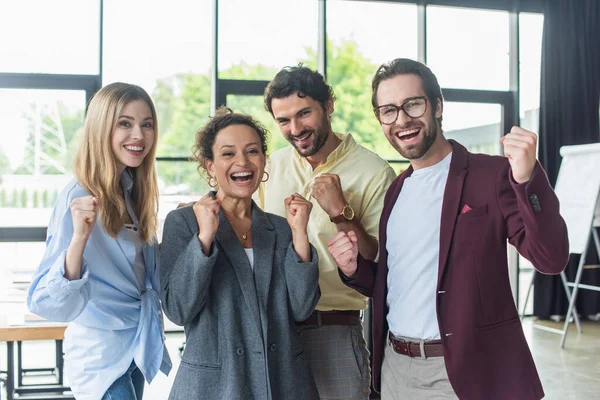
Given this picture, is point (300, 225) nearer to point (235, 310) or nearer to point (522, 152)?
point (235, 310)

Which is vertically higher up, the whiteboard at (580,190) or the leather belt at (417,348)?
the whiteboard at (580,190)

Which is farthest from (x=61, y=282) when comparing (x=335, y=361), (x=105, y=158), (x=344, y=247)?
(x=335, y=361)

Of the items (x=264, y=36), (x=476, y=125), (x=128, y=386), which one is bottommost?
(x=128, y=386)

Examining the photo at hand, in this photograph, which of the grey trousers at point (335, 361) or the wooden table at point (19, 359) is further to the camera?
the wooden table at point (19, 359)

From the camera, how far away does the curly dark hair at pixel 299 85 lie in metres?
2.21

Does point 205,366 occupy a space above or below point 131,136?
below

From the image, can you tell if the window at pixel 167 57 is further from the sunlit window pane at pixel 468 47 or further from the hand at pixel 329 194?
the hand at pixel 329 194

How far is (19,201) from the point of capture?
19.5 ft

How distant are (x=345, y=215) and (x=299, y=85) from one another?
1.56ft

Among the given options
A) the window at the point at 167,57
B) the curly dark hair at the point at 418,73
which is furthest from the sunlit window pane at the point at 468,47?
the curly dark hair at the point at 418,73

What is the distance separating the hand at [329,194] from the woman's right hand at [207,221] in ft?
1.33

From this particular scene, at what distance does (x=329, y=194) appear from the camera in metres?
2.03

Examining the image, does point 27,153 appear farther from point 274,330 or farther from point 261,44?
point 274,330

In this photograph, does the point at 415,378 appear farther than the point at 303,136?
No
